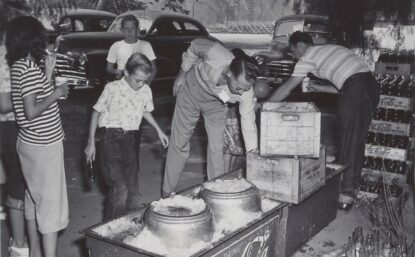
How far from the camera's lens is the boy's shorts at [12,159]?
345cm

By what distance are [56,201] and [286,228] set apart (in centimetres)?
186

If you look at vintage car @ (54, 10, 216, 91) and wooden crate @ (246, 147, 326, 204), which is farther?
vintage car @ (54, 10, 216, 91)

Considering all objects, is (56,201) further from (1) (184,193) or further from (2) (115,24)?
(2) (115,24)

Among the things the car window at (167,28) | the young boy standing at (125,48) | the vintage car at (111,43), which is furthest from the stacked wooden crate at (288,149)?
the car window at (167,28)

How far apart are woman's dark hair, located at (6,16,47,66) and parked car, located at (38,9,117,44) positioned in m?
9.14

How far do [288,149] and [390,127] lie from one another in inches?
82.5

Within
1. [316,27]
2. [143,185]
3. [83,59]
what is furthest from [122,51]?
[316,27]

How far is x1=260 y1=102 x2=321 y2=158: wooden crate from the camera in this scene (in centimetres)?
394

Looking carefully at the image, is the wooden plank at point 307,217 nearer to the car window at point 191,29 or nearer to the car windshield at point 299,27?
the car windshield at point 299,27

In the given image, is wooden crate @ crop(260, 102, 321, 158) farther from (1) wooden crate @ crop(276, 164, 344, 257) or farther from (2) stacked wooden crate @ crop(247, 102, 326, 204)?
(1) wooden crate @ crop(276, 164, 344, 257)

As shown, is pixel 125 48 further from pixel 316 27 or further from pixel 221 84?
pixel 316 27

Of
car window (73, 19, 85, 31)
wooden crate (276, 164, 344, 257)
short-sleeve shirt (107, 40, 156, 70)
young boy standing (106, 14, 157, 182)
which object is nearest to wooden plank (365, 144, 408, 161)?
wooden crate (276, 164, 344, 257)

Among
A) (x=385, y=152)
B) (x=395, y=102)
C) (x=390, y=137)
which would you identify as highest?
(x=395, y=102)

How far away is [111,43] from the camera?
11.3 m
